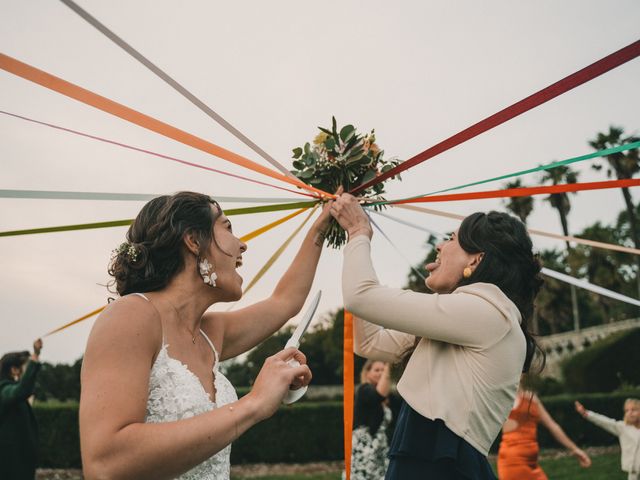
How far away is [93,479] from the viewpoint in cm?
202

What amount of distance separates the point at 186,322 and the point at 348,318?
3.58 feet

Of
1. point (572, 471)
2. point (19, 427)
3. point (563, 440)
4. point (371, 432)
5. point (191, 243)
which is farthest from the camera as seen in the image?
point (572, 471)

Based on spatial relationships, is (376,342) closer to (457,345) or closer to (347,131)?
(457,345)

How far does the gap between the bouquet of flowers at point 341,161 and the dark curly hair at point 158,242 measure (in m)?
0.88

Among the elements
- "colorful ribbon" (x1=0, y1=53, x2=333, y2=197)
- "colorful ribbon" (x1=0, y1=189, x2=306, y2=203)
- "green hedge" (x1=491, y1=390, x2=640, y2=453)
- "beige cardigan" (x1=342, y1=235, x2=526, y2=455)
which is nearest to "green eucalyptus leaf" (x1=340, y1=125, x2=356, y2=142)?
"colorful ribbon" (x1=0, y1=53, x2=333, y2=197)

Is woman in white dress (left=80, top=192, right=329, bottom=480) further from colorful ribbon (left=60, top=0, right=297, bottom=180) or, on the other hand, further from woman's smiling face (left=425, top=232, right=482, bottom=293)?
woman's smiling face (left=425, top=232, right=482, bottom=293)

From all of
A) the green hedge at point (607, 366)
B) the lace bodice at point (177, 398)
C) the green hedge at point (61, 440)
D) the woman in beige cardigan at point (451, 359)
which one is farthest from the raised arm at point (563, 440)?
the green hedge at point (607, 366)

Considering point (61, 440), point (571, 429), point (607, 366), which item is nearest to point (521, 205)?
point (607, 366)

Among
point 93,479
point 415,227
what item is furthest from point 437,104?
point 93,479

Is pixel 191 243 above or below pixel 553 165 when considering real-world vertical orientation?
below

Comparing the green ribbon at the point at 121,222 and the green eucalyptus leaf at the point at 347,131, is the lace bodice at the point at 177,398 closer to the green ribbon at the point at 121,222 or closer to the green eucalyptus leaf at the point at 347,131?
the green ribbon at the point at 121,222

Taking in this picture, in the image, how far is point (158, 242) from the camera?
270 centimetres

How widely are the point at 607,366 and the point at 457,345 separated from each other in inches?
1127

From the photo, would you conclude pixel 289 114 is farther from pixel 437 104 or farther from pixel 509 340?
pixel 509 340
